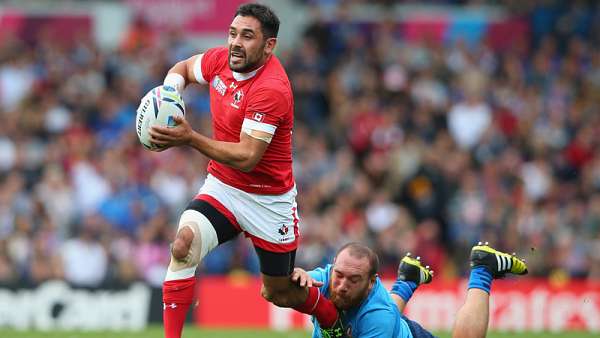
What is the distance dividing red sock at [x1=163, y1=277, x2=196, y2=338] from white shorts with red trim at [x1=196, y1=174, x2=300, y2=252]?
61cm

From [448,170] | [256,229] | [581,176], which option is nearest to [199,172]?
[448,170]

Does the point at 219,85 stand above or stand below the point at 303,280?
above

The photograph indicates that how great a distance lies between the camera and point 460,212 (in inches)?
652

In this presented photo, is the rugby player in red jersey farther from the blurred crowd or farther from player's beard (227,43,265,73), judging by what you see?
the blurred crowd

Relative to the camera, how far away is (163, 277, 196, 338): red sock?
27.9 ft

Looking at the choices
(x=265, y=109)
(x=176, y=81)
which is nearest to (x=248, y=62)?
(x=265, y=109)

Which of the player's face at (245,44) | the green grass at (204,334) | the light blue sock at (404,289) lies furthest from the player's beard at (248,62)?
the green grass at (204,334)

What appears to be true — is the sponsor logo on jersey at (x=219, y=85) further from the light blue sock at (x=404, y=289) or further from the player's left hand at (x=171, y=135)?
the light blue sock at (x=404, y=289)

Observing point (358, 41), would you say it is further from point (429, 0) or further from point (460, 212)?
point (460, 212)

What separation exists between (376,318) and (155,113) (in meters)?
2.15

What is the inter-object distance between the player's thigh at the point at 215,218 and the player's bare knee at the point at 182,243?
0.85 ft

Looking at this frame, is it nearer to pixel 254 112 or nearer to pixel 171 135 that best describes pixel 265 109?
pixel 254 112

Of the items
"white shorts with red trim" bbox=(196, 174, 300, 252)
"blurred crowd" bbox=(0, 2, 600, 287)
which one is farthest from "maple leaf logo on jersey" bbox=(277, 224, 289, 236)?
"blurred crowd" bbox=(0, 2, 600, 287)

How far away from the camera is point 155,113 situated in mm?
7867
